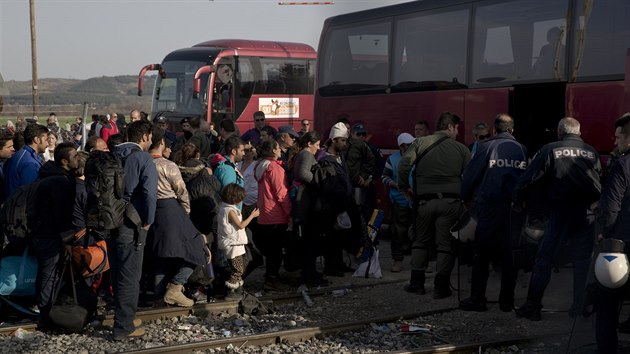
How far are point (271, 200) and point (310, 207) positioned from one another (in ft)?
1.57

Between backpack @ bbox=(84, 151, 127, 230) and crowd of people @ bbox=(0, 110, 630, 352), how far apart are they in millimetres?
149

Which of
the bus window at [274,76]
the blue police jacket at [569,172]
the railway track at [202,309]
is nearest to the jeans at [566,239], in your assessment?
the blue police jacket at [569,172]

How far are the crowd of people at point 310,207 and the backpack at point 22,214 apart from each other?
96 millimetres

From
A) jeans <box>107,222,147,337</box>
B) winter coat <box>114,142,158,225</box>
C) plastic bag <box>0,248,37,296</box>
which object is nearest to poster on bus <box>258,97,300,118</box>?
plastic bag <box>0,248,37,296</box>

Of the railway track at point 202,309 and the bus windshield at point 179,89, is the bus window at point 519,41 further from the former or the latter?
the bus windshield at point 179,89

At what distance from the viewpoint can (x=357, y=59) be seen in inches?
589

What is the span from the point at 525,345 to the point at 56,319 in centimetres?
440

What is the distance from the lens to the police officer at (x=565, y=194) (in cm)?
798

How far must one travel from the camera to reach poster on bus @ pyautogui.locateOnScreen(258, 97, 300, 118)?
2441 centimetres

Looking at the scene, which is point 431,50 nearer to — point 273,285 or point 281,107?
point 273,285

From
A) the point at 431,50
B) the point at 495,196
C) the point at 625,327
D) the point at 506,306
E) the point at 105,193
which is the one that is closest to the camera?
the point at 105,193

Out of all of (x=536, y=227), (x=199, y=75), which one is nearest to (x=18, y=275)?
(x=536, y=227)

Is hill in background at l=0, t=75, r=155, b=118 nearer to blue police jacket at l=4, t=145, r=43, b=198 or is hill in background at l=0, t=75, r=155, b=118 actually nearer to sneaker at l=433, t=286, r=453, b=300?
blue police jacket at l=4, t=145, r=43, b=198

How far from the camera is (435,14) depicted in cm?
1321
